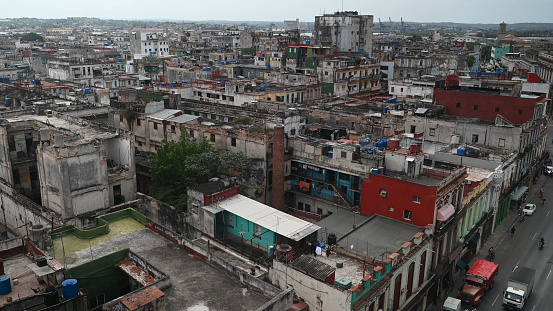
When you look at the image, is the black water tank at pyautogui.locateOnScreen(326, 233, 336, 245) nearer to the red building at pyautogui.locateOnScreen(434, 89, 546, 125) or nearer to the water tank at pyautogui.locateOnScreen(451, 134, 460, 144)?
the water tank at pyautogui.locateOnScreen(451, 134, 460, 144)

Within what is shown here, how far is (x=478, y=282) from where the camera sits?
131 ft

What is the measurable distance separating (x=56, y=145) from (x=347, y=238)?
23555 millimetres

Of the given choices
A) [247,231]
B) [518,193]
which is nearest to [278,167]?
[247,231]

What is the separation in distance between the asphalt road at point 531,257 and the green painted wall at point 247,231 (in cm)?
1960

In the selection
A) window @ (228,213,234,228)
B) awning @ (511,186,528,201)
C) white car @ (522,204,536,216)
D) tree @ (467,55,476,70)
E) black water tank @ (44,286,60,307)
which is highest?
tree @ (467,55,476,70)

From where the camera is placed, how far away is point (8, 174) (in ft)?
143

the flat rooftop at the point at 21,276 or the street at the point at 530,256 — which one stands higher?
the flat rooftop at the point at 21,276

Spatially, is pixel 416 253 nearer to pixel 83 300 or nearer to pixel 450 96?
pixel 83 300

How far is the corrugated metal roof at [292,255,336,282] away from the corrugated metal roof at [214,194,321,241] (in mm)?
2716

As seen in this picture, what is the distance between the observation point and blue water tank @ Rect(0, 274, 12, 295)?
2345 centimetres

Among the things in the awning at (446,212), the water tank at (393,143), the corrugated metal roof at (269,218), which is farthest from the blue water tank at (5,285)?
the water tank at (393,143)

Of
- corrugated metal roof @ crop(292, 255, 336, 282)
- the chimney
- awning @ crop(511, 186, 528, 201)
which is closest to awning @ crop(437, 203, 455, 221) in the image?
corrugated metal roof @ crop(292, 255, 336, 282)

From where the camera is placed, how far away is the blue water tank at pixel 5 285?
2345 cm

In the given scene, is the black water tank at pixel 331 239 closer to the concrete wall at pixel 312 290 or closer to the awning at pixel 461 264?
the concrete wall at pixel 312 290
